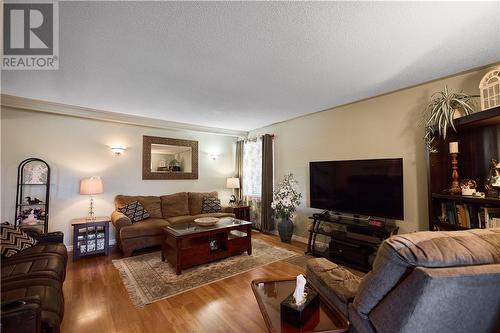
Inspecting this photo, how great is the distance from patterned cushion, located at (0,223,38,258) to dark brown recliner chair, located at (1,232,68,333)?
77mm

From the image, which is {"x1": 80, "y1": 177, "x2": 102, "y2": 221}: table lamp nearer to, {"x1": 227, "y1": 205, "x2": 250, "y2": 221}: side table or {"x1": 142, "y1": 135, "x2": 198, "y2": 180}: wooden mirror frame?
{"x1": 142, "y1": 135, "x2": 198, "y2": 180}: wooden mirror frame

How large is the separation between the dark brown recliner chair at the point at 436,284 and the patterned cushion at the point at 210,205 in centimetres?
392

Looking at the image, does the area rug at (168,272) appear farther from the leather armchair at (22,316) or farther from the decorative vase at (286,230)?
the leather armchair at (22,316)

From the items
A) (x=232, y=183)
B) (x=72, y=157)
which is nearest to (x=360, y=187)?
(x=232, y=183)

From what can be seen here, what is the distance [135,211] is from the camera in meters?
3.89

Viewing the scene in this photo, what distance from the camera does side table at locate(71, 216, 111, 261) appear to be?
333 centimetres

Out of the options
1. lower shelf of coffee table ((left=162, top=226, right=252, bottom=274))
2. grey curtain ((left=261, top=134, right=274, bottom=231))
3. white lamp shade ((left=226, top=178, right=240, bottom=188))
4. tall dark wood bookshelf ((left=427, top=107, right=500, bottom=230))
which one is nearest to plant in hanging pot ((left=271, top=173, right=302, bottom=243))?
grey curtain ((left=261, top=134, right=274, bottom=231))

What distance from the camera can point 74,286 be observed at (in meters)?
2.54

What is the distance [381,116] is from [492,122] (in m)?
1.18

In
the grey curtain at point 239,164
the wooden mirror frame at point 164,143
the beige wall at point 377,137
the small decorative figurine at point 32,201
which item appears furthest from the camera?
the grey curtain at point 239,164

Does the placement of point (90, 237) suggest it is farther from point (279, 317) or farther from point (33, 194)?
point (279, 317)

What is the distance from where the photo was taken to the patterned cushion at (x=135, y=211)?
384 cm

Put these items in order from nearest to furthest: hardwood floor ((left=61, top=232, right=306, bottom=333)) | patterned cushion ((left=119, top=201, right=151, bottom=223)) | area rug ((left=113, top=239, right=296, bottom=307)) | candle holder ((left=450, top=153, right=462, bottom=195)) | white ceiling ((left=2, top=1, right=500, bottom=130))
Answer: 1. white ceiling ((left=2, top=1, right=500, bottom=130))
2. hardwood floor ((left=61, top=232, right=306, bottom=333))
3. candle holder ((left=450, top=153, right=462, bottom=195))
4. area rug ((left=113, top=239, right=296, bottom=307))
5. patterned cushion ((left=119, top=201, right=151, bottom=223))

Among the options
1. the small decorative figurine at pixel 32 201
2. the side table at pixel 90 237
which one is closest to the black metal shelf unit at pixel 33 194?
the small decorative figurine at pixel 32 201
